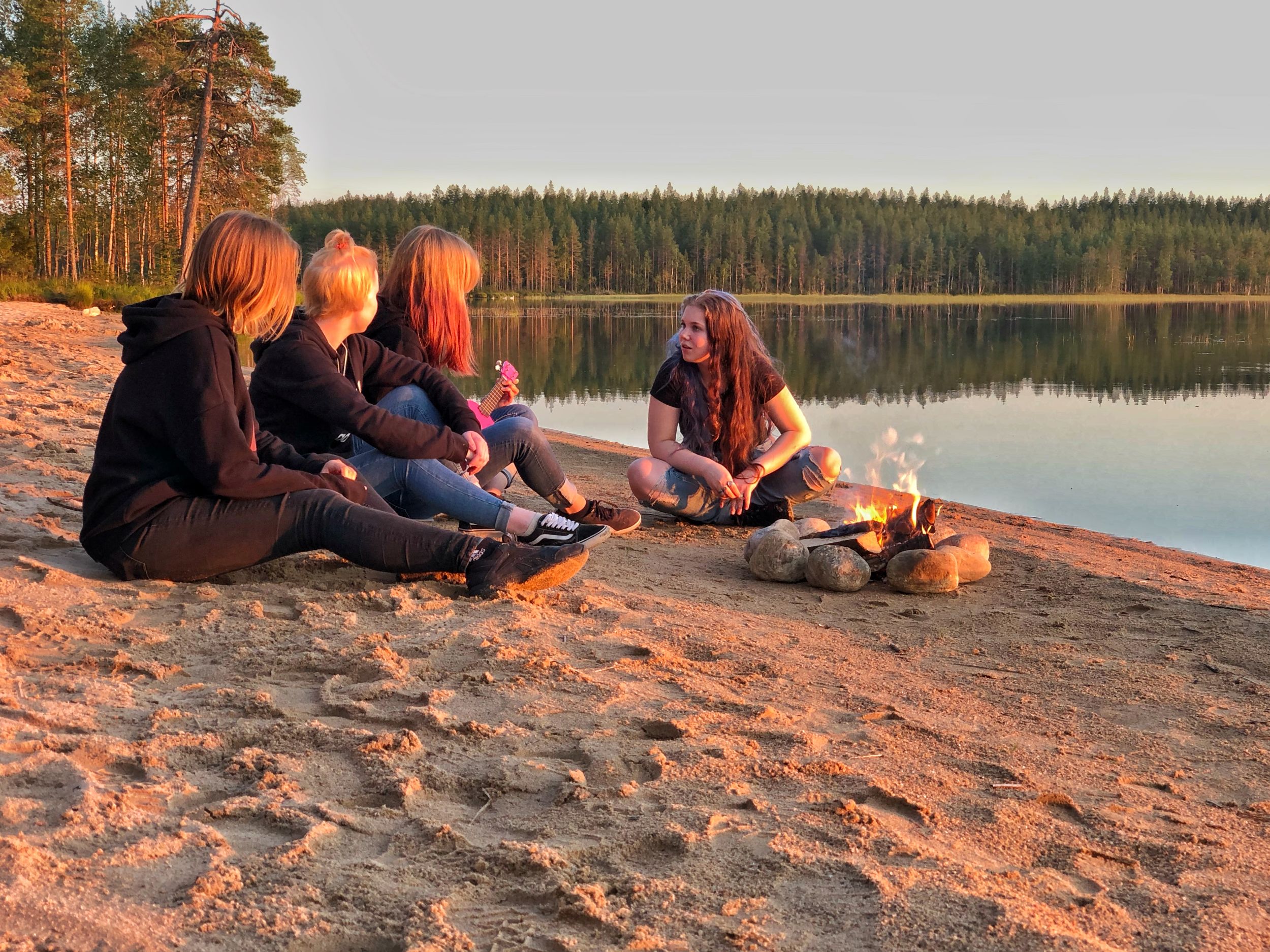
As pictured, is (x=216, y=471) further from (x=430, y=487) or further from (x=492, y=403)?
(x=492, y=403)

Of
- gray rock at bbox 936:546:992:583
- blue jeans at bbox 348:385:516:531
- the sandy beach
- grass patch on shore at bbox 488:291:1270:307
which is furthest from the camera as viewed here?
grass patch on shore at bbox 488:291:1270:307

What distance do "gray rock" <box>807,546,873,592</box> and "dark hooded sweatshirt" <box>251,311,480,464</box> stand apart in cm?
168

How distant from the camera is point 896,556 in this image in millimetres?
4953

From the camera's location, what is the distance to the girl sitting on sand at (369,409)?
4.31m

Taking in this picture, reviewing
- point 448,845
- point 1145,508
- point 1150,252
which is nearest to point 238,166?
point 1145,508

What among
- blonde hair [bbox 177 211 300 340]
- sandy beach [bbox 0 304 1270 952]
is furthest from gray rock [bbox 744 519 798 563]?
blonde hair [bbox 177 211 300 340]

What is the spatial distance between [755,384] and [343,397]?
8.26ft

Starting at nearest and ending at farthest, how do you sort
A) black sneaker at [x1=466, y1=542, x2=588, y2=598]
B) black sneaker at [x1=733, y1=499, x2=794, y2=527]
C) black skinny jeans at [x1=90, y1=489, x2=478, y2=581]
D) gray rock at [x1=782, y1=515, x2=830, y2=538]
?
black skinny jeans at [x1=90, y1=489, x2=478, y2=581]
black sneaker at [x1=466, y1=542, x2=588, y2=598]
gray rock at [x1=782, y1=515, x2=830, y2=538]
black sneaker at [x1=733, y1=499, x2=794, y2=527]

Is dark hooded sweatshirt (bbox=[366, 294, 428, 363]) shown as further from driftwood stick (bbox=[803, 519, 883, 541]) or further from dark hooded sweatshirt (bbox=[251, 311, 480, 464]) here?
driftwood stick (bbox=[803, 519, 883, 541])

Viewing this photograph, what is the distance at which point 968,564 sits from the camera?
5152mm

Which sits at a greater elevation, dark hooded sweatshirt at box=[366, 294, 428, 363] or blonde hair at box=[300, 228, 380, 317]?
blonde hair at box=[300, 228, 380, 317]

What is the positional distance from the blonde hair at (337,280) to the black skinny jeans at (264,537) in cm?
95

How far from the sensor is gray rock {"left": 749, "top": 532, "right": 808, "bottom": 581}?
16.5ft

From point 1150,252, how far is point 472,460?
13181 cm
